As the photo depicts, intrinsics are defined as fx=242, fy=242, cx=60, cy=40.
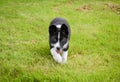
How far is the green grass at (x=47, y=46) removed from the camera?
284 inches

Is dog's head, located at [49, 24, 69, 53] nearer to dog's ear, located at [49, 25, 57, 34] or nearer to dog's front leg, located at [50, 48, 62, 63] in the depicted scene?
dog's ear, located at [49, 25, 57, 34]

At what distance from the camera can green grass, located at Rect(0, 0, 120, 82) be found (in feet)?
23.7

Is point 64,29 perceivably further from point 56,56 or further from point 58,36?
point 56,56

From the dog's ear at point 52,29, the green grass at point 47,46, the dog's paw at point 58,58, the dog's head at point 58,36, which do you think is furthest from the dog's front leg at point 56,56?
the dog's ear at point 52,29

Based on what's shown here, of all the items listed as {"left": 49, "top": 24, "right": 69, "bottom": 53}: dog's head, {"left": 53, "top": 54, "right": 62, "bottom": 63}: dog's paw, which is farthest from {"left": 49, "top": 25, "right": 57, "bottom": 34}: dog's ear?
{"left": 53, "top": 54, "right": 62, "bottom": 63}: dog's paw

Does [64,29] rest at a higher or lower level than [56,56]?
higher

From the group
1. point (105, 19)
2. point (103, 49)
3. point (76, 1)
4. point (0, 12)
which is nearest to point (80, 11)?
point (105, 19)

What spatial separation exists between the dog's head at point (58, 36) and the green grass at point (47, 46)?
29.3 inches

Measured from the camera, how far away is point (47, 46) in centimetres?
954

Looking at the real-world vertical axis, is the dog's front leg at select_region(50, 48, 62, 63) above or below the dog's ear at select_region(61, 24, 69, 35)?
below

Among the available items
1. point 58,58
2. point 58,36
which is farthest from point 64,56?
point 58,36

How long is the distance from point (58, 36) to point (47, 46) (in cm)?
235

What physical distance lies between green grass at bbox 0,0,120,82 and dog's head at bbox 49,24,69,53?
0.74 metres

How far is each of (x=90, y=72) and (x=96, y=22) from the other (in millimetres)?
6829
